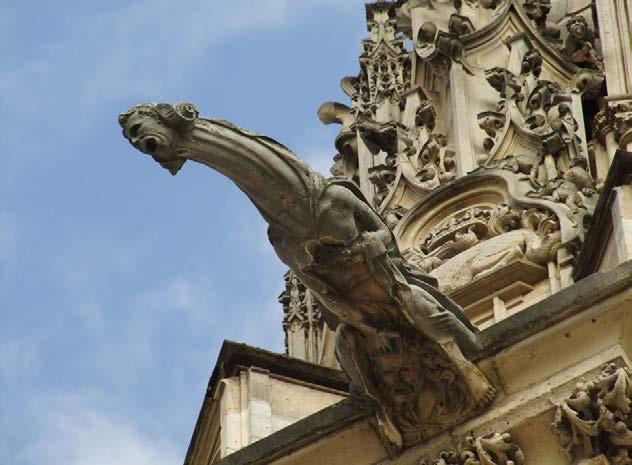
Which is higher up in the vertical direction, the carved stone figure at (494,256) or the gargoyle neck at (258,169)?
the carved stone figure at (494,256)

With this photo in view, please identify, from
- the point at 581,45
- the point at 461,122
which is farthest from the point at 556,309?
the point at 581,45

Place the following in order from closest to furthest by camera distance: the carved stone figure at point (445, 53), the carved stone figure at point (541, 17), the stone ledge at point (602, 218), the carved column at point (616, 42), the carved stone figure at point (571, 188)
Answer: the stone ledge at point (602, 218), the carved stone figure at point (571, 188), the carved column at point (616, 42), the carved stone figure at point (445, 53), the carved stone figure at point (541, 17)

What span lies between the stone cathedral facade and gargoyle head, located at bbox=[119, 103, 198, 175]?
0.03ft

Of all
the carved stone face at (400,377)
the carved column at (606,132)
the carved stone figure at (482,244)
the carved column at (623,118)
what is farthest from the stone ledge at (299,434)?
the carved column at (606,132)

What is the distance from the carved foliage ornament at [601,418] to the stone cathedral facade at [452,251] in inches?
0.4

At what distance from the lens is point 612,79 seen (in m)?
20.9

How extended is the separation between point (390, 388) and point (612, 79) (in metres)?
5.60

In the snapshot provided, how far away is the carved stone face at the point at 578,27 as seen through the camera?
74.5ft

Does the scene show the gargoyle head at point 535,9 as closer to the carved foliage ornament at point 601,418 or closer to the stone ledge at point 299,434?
the stone ledge at point 299,434

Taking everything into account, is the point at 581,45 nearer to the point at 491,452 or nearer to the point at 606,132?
the point at 606,132

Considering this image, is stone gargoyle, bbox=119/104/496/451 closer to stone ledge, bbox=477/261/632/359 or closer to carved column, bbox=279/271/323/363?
stone ledge, bbox=477/261/632/359

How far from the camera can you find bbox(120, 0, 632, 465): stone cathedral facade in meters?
15.5

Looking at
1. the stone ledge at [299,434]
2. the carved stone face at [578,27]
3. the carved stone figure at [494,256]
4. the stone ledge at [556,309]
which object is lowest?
the stone ledge at [556,309]

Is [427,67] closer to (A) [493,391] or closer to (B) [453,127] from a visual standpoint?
(B) [453,127]
